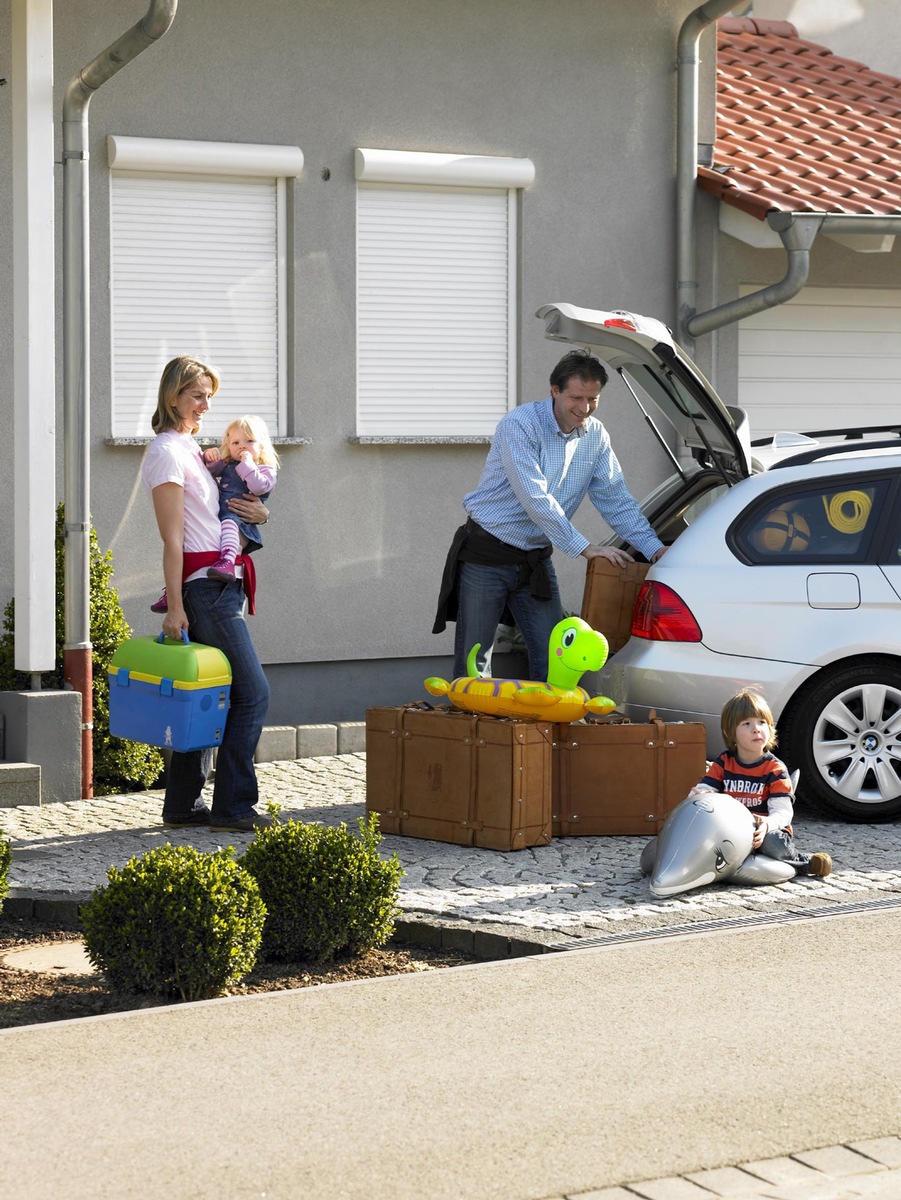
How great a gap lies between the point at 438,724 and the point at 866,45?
40.9ft

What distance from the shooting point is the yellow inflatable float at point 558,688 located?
8.24m

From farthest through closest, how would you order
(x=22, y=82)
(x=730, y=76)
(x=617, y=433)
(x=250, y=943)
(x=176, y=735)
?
(x=730, y=76) → (x=617, y=433) → (x=22, y=82) → (x=176, y=735) → (x=250, y=943)

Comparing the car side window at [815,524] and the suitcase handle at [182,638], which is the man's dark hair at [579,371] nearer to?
the car side window at [815,524]

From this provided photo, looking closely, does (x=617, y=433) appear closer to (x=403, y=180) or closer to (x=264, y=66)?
(x=403, y=180)

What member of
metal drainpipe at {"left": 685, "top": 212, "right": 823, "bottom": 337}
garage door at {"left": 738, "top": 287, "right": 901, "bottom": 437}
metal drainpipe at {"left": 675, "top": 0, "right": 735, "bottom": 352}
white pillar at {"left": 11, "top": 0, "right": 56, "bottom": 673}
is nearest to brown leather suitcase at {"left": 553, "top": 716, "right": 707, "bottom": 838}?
white pillar at {"left": 11, "top": 0, "right": 56, "bottom": 673}

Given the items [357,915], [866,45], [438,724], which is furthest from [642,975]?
[866,45]

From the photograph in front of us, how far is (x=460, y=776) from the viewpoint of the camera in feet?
27.3

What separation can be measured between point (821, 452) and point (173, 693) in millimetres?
3212

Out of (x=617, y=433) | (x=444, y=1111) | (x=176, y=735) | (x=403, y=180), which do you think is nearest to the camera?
(x=444, y=1111)

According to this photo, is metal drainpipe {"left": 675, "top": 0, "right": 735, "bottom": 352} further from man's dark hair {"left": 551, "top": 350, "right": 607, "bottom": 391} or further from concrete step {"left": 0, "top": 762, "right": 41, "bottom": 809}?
concrete step {"left": 0, "top": 762, "right": 41, "bottom": 809}

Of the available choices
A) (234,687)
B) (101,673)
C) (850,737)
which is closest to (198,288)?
(101,673)

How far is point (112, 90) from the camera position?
10891 mm

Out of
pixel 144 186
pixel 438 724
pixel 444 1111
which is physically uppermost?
pixel 144 186

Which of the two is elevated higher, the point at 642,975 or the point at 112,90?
the point at 112,90
